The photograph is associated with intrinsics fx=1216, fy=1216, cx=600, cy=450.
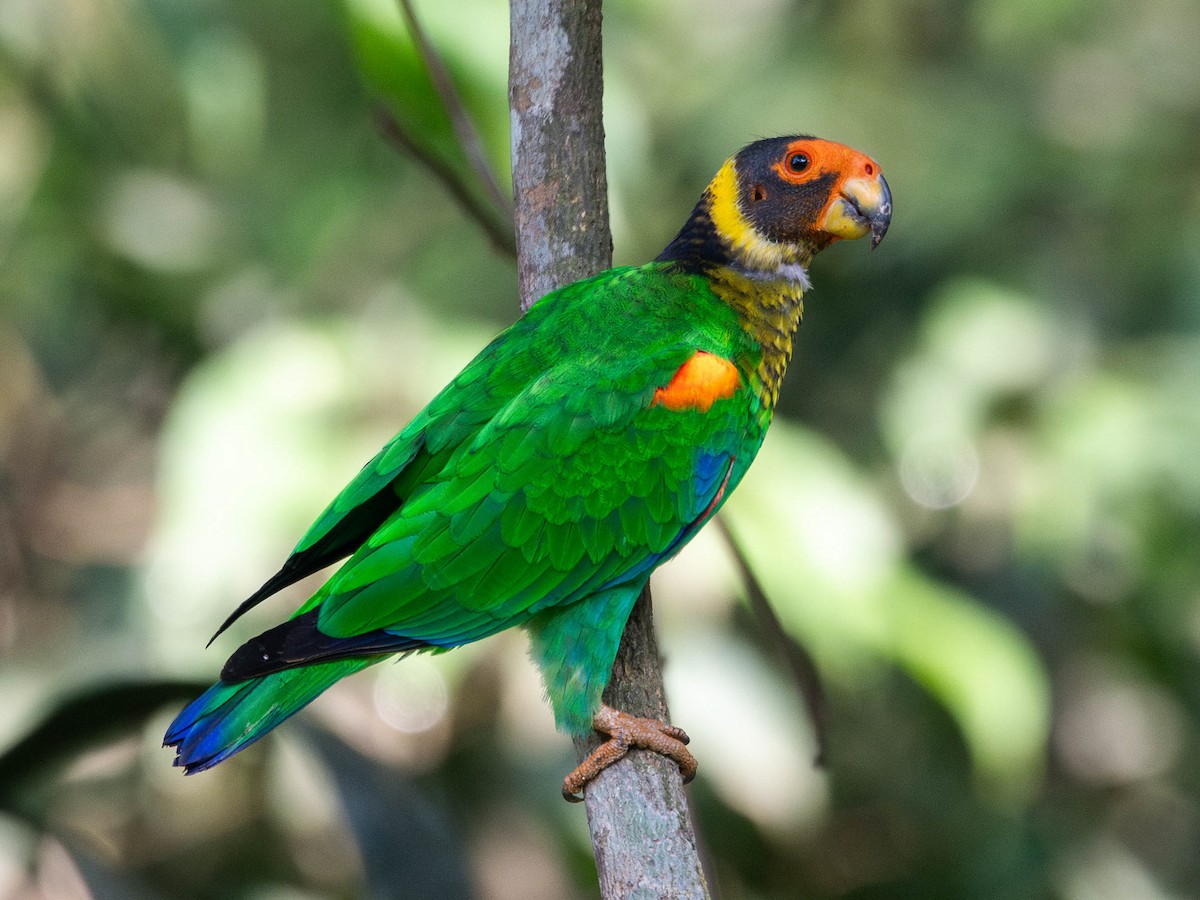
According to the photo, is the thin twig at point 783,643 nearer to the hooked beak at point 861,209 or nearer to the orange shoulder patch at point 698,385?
the orange shoulder patch at point 698,385

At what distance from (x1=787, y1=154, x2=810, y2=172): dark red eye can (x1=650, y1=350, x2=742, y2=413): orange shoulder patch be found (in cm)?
49

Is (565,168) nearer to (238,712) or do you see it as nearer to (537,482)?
(537,482)

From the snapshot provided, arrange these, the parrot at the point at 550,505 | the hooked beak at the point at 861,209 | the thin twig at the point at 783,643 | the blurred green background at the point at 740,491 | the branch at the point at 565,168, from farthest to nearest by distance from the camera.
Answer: the blurred green background at the point at 740,491, the hooked beak at the point at 861,209, the branch at the point at 565,168, the parrot at the point at 550,505, the thin twig at the point at 783,643

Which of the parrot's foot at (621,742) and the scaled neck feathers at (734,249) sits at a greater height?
the scaled neck feathers at (734,249)

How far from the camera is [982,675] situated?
3297 millimetres

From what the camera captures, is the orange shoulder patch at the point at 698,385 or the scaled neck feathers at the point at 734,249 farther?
the scaled neck feathers at the point at 734,249

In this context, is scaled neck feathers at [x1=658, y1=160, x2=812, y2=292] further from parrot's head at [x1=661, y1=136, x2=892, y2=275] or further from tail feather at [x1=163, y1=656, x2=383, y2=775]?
tail feather at [x1=163, y1=656, x2=383, y2=775]

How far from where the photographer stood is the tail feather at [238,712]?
209 cm

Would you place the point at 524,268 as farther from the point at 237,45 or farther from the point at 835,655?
the point at 237,45

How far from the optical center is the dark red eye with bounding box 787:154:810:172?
258 centimetres

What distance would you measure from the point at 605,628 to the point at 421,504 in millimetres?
417

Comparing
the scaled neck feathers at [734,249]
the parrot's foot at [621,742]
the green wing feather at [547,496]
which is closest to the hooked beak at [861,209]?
the scaled neck feathers at [734,249]

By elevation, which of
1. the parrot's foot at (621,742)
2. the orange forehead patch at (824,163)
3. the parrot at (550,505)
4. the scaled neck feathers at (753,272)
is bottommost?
the parrot's foot at (621,742)

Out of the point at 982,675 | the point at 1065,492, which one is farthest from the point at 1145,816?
the point at 982,675
